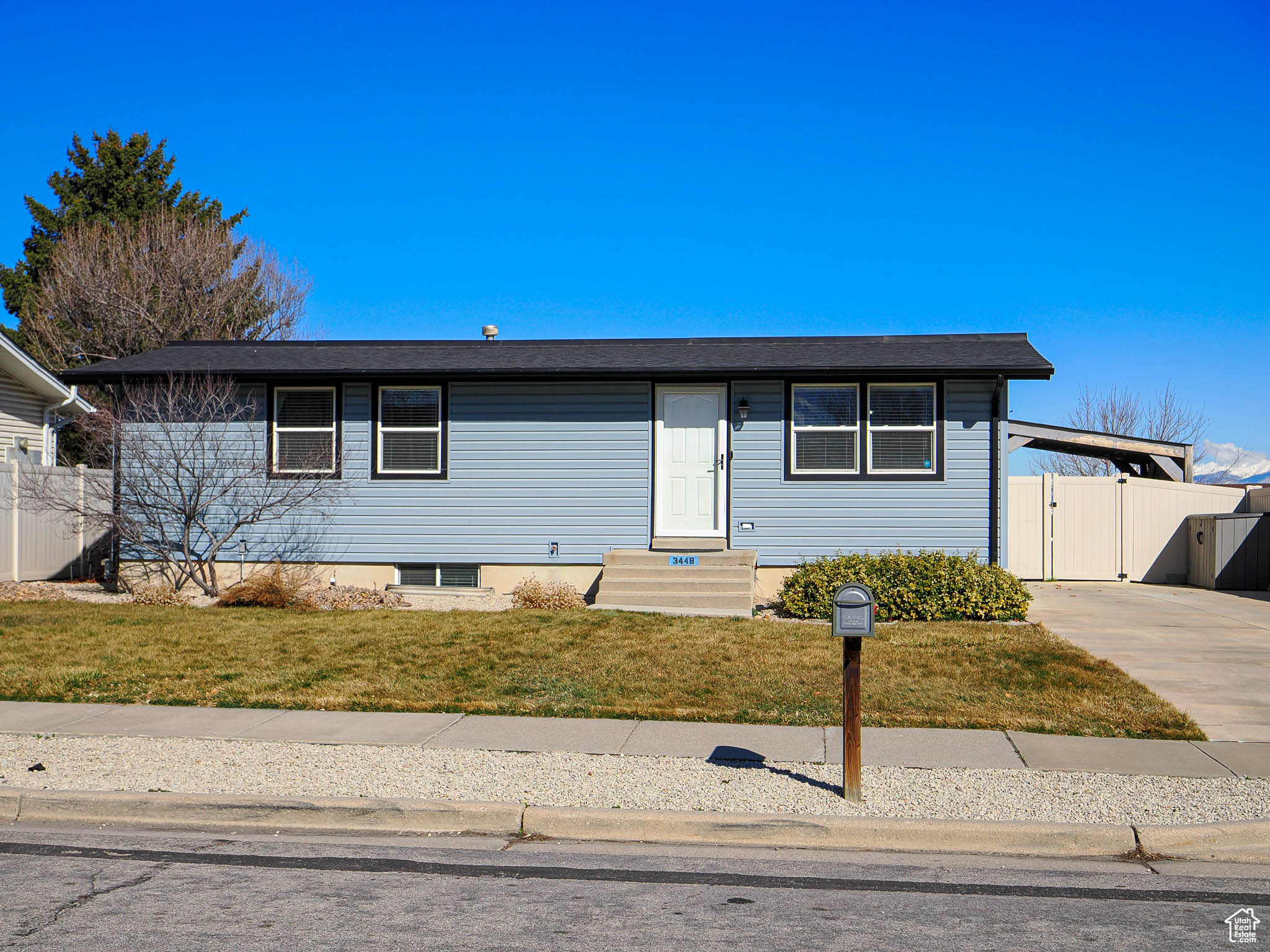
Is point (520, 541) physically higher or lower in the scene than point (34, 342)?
lower

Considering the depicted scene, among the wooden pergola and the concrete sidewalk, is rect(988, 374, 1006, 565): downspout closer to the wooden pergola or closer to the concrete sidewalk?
the wooden pergola

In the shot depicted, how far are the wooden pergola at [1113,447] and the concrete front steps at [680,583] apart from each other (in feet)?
24.3

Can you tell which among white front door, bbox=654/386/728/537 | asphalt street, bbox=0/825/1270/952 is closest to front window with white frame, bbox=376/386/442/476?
white front door, bbox=654/386/728/537

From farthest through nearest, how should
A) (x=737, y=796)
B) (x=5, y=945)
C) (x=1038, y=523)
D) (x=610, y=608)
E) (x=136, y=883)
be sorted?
(x=1038, y=523), (x=610, y=608), (x=737, y=796), (x=136, y=883), (x=5, y=945)

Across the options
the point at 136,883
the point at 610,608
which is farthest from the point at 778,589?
the point at 136,883

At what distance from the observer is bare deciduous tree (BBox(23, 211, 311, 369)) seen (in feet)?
97.6

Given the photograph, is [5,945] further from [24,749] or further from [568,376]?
[568,376]

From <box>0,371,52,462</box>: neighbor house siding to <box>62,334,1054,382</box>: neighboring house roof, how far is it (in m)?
7.90

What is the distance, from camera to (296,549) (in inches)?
616

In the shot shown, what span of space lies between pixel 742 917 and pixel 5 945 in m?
2.95

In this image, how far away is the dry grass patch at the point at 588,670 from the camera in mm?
8312

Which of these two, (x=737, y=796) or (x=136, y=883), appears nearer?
(x=136, y=883)

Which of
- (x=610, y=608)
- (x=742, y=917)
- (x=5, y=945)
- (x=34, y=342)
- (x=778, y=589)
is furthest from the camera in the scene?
(x=34, y=342)

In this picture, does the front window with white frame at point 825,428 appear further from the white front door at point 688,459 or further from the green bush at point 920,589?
the green bush at point 920,589
